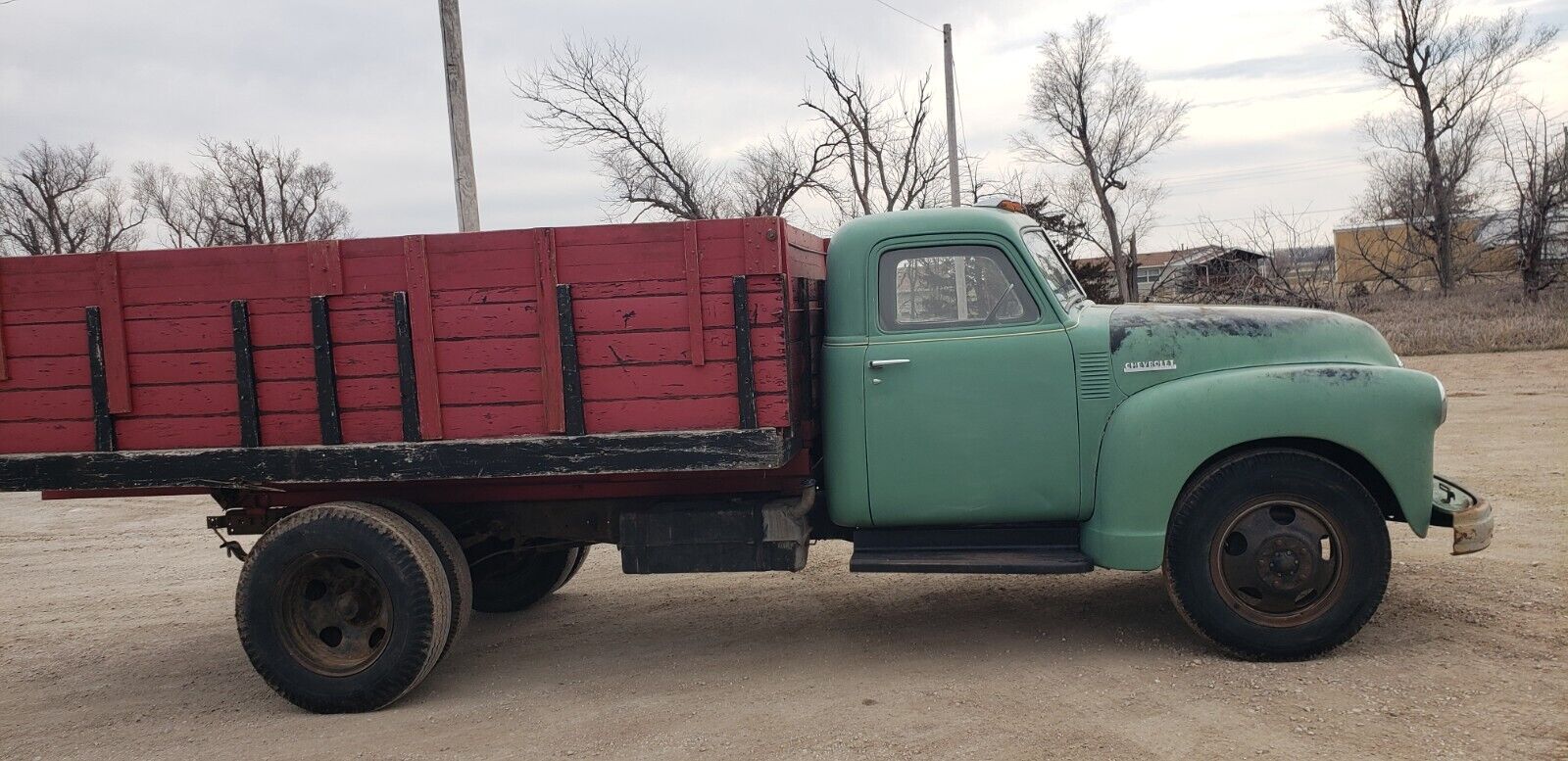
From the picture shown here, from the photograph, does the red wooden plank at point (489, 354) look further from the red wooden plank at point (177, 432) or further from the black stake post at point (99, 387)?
the black stake post at point (99, 387)

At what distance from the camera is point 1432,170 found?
30.1 meters

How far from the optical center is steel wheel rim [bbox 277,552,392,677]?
4.52m

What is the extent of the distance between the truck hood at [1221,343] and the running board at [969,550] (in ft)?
2.43

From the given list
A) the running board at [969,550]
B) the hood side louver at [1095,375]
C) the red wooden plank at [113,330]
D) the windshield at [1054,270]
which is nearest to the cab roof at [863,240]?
the windshield at [1054,270]

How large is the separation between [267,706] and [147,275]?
1933mm

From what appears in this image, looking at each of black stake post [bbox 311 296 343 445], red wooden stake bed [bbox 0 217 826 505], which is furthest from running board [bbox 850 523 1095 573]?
black stake post [bbox 311 296 343 445]

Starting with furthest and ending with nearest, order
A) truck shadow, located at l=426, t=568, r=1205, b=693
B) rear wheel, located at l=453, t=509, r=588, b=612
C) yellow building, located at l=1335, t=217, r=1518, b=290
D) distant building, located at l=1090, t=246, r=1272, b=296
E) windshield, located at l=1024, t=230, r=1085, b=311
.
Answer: yellow building, located at l=1335, t=217, r=1518, b=290
distant building, located at l=1090, t=246, r=1272, b=296
rear wheel, located at l=453, t=509, r=588, b=612
truck shadow, located at l=426, t=568, r=1205, b=693
windshield, located at l=1024, t=230, r=1085, b=311

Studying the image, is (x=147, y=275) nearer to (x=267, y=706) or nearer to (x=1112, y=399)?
(x=267, y=706)

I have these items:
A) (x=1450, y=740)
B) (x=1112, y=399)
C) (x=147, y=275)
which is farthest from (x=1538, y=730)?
(x=147, y=275)

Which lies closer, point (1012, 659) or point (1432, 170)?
point (1012, 659)

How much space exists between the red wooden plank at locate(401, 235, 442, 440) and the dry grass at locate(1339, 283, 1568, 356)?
1659 cm

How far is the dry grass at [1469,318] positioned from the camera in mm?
16156

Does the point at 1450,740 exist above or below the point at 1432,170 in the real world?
below

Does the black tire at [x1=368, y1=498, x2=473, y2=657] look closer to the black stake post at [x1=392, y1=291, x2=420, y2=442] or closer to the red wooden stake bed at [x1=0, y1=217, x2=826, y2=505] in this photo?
the red wooden stake bed at [x1=0, y1=217, x2=826, y2=505]
